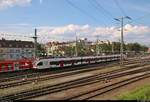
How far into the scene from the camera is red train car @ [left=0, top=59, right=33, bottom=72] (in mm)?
53938

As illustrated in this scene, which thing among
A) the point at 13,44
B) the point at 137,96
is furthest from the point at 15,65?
the point at 13,44

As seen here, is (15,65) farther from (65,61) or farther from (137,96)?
(137,96)

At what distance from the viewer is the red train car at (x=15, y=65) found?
5394 cm

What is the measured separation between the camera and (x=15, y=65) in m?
56.6

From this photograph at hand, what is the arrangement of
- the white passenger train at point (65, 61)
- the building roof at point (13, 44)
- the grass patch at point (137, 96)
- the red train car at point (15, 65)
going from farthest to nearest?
the building roof at point (13, 44) → the white passenger train at point (65, 61) → the red train car at point (15, 65) → the grass patch at point (137, 96)

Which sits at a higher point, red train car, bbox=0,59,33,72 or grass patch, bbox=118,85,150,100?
red train car, bbox=0,59,33,72

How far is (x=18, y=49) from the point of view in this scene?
476 feet

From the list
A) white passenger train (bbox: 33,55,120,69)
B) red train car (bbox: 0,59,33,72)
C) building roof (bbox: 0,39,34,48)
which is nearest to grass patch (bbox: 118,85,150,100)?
red train car (bbox: 0,59,33,72)

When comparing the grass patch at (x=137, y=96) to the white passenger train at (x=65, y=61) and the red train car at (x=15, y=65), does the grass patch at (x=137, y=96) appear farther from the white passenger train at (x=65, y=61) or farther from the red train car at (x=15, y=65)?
the white passenger train at (x=65, y=61)

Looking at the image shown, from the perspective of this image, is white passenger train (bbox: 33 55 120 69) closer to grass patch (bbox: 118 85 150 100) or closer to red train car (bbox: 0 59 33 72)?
red train car (bbox: 0 59 33 72)

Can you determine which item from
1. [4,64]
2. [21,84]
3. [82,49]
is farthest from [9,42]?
[21,84]

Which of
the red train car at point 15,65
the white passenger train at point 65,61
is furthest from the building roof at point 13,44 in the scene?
the red train car at point 15,65

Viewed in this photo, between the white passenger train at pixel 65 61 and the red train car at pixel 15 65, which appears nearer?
the red train car at pixel 15 65

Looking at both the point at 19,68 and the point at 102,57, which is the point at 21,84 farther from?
the point at 102,57
